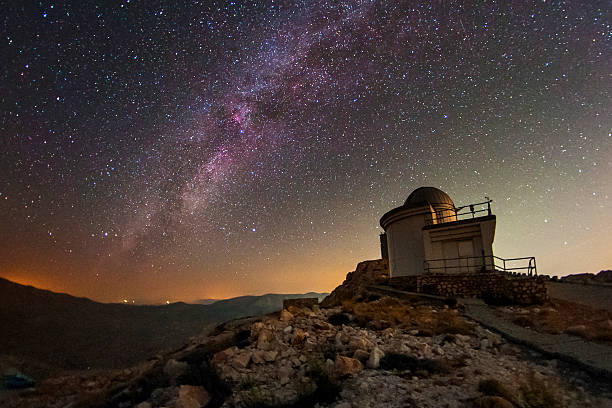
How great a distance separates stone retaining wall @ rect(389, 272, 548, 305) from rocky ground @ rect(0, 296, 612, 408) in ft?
24.0

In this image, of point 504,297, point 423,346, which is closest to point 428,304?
point 504,297

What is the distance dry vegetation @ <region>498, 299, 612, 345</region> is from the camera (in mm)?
9541

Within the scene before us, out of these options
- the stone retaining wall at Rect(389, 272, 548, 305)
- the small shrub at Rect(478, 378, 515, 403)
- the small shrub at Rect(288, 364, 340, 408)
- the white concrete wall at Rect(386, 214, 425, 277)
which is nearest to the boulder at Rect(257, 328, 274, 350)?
the small shrub at Rect(288, 364, 340, 408)

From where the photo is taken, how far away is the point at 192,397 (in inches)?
261

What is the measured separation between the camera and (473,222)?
20.1m

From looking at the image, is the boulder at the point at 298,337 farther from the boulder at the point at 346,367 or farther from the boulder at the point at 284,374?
the boulder at the point at 346,367

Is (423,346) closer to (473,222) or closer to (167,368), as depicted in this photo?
(167,368)

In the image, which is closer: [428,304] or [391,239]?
[428,304]

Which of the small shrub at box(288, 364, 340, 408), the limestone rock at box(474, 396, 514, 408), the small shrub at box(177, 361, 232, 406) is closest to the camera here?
the limestone rock at box(474, 396, 514, 408)

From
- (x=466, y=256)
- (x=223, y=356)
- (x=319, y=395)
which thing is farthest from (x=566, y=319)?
(x=223, y=356)

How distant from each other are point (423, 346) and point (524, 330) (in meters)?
4.87

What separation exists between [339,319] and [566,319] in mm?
9438

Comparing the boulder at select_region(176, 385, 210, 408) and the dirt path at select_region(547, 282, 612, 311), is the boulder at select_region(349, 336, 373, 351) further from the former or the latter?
the dirt path at select_region(547, 282, 612, 311)

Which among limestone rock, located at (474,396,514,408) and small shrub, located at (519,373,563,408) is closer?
limestone rock, located at (474,396,514,408)
